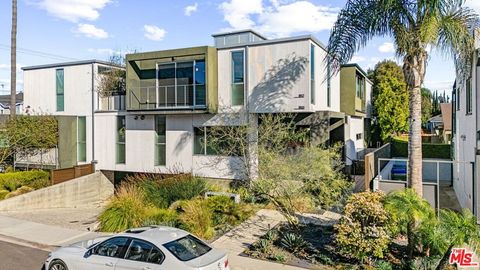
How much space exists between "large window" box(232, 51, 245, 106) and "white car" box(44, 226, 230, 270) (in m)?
10.8

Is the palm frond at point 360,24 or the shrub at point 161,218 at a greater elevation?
the palm frond at point 360,24

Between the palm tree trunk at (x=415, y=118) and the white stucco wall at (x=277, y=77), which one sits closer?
the palm tree trunk at (x=415, y=118)

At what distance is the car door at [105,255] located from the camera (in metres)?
8.09

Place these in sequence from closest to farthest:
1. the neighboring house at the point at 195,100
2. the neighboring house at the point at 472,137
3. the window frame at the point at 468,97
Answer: the neighboring house at the point at 472,137
the window frame at the point at 468,97
the neighboring house at the point at 195,100

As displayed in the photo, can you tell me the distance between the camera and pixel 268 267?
9727 millimetres

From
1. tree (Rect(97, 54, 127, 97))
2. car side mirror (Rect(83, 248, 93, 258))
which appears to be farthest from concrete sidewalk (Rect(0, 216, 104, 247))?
tree (Rect(97, 54, 127, 97))

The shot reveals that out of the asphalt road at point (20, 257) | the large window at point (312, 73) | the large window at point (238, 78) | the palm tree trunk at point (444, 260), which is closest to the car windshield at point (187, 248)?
the asphalt road at point (20, 257)

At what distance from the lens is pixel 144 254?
7.89 metres

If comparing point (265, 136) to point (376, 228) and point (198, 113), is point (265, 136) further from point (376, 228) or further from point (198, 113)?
point (376, 228)

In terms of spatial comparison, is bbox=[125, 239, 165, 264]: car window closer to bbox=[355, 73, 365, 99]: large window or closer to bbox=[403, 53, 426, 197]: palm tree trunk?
bbox=[403, 53, 426, 197]: palm tree trunk

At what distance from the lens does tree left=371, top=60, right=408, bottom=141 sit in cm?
3209

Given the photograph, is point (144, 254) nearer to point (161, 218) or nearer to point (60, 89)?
point (161, 218)

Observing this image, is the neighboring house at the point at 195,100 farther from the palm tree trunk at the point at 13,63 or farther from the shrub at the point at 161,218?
the shrub at the point at 161,218

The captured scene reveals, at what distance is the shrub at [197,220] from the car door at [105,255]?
14.1 feet
